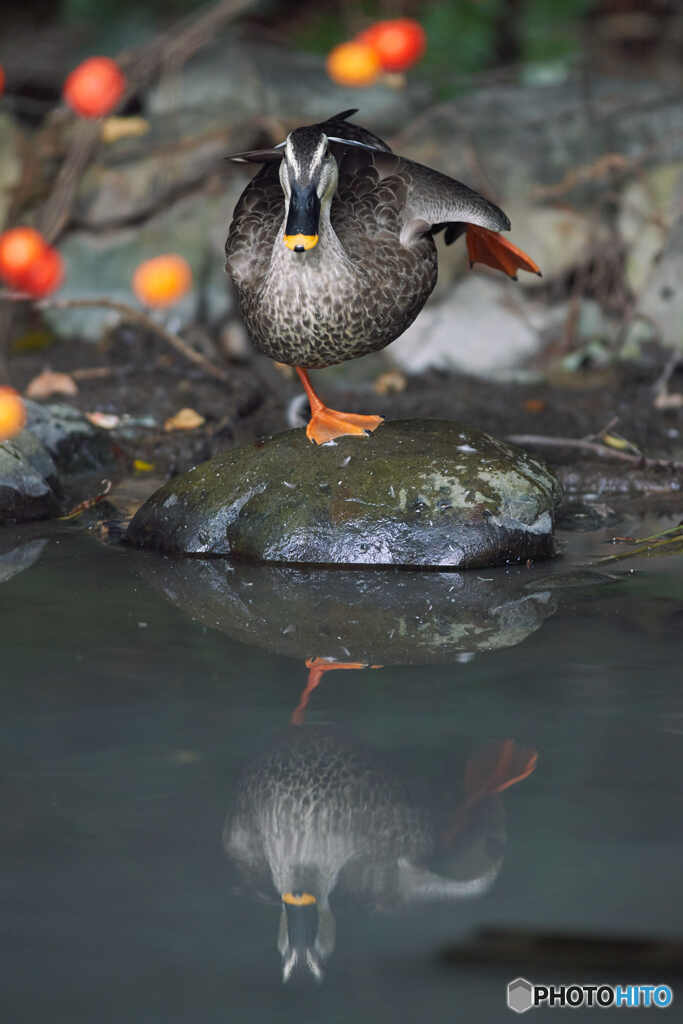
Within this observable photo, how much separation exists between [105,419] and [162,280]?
1518 mm

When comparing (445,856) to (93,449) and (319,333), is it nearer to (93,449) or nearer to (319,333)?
(319,333)

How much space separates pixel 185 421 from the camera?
6.13 m

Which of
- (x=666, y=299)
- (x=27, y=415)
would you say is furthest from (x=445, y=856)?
(x=666, y=299)

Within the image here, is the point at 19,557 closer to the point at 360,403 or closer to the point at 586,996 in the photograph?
the point at 360,403

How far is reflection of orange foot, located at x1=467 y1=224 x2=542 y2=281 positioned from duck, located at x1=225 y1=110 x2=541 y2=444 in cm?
12

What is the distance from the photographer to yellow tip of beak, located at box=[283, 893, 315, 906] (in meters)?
2.23

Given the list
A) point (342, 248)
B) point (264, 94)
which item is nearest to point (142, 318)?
point (342, 248)

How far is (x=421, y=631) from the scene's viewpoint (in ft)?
11.6

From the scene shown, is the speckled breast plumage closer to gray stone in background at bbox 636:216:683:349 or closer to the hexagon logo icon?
the hexagon logo icon

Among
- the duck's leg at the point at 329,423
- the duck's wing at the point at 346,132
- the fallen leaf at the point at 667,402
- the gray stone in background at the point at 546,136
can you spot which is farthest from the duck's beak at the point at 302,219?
the gray stone in background at the point at 546,136

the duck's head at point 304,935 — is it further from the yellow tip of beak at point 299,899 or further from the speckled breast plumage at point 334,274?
the speckled breast plumage at point 334,274

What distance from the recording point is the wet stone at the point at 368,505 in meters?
4.14

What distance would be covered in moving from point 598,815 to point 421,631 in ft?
3.79

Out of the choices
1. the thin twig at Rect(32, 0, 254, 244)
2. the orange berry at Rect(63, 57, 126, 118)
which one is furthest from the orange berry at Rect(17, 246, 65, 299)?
the orange berry at Rect(63, 57, 126, 118)
